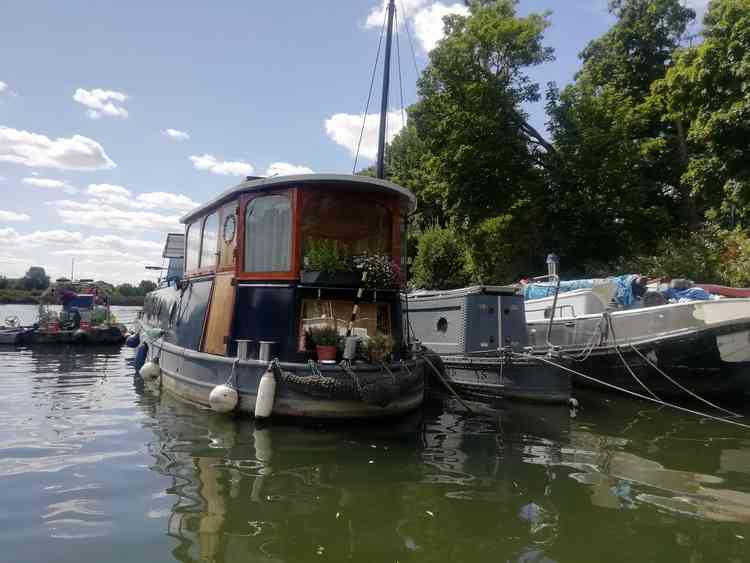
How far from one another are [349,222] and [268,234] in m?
1.41

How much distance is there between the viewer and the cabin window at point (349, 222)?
9.70m

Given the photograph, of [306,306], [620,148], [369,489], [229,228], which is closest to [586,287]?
[306,306]

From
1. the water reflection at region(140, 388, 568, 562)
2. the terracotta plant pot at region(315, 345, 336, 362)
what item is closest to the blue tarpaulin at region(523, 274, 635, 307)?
the water reflection at region(140, 388, 568, 562)

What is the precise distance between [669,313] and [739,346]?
133cm

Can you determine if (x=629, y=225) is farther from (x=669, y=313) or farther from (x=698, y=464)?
(x=698, y=464)

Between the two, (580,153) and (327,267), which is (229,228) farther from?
(580,153)

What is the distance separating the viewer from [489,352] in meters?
12.4

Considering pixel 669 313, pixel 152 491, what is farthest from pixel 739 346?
pixel 152 491

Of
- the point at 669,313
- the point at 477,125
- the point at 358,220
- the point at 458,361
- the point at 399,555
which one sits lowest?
the point at 399,555

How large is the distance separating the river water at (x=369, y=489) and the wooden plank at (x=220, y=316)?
43.9 inches

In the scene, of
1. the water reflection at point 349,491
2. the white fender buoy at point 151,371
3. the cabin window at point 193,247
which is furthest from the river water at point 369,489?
the cabin window at point 193,247

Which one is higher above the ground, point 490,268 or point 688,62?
point 688,62

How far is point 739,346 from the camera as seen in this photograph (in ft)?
36.4

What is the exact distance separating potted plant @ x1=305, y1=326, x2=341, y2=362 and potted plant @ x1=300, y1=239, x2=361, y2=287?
729 mm
